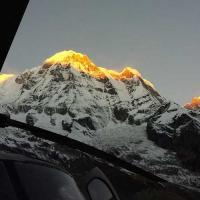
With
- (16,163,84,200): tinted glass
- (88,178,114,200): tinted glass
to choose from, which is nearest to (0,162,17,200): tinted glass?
(16,163,84,200): tinted glass

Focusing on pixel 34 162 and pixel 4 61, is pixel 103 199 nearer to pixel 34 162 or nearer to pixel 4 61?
pixel 34 162

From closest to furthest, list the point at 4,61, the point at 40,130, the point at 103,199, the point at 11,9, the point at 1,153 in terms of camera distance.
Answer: the point at 11,9
the point at 4,61
the point at 40,130
the point at 1,153
the point at 103,199

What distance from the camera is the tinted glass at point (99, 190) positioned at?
648 centimetres

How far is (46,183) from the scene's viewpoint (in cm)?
602

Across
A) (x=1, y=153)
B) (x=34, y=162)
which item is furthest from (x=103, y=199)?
(x=1, y=153)

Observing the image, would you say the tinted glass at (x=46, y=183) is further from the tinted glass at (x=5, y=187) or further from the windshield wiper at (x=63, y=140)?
the windshield wiper at (x=63, y=140)

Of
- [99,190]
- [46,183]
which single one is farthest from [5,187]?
[99,190]

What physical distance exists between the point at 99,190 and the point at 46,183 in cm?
81

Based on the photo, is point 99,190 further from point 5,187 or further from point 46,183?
point 5,187

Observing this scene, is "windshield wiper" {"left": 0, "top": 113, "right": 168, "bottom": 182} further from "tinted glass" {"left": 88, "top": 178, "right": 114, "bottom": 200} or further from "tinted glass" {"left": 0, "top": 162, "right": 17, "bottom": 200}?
"tinted glass" {"left": 88, "top": 178, "right": 114, "bottom": 200}

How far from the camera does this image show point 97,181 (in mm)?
6488

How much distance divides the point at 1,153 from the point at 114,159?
4.29ft

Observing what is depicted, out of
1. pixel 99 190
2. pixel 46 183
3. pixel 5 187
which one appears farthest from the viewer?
pixel 99 190

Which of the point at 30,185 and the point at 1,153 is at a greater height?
the point at 1,153
